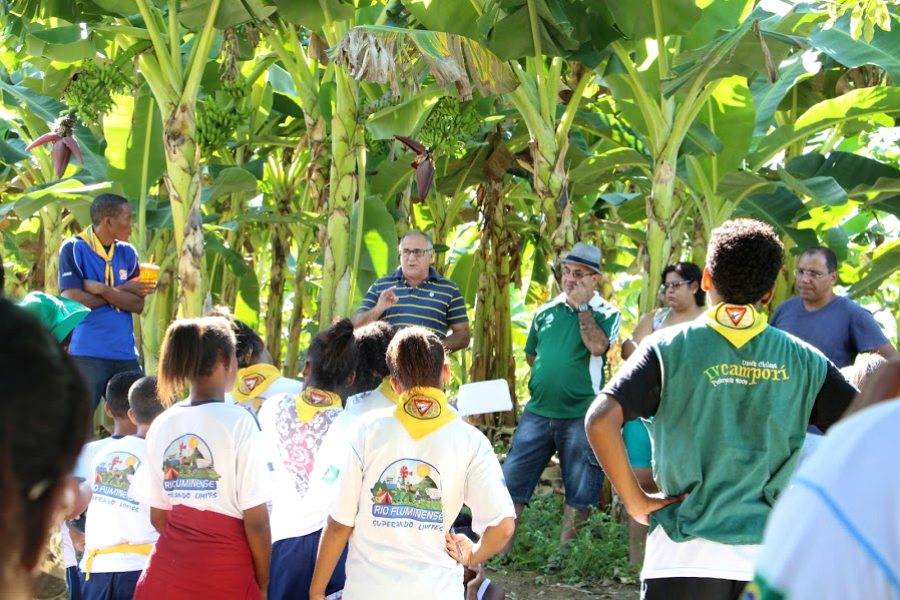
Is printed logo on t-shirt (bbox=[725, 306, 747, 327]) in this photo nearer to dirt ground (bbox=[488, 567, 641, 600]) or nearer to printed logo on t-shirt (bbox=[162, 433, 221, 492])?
printed logo on t-shirt (bbox=[162, 433, 221, 492])

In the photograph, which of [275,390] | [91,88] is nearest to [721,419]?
[275,390]

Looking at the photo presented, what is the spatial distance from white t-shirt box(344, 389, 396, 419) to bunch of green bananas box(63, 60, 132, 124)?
3736 millimetres

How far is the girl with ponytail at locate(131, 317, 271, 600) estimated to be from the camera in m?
3.16

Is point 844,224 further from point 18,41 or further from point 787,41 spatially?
point 18,41

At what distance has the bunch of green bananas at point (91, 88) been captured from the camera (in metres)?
6.45

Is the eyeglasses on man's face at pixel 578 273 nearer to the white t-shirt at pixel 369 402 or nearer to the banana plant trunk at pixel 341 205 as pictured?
the banana plant trunk at pixel 341 205

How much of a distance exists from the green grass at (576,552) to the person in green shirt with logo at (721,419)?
317cm

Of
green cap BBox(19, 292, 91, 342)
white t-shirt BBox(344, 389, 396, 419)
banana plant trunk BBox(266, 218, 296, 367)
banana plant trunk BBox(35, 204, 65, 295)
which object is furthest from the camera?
banana plant trunk BBox(266, 218, 296, 367)

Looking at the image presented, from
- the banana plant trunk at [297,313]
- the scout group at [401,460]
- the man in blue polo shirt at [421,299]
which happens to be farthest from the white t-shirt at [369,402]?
the banana plant trunk at [297,313]

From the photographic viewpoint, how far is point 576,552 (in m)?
5.93

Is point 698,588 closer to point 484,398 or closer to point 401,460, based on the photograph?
point 401,460

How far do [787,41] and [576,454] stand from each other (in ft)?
9.19

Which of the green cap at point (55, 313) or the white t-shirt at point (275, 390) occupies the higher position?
the green cap at point (55, 313)

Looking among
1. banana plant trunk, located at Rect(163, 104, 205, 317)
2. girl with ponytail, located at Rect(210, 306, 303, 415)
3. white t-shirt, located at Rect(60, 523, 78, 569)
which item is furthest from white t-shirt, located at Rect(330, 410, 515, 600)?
banana plant trunk, located at Rect(163, 104, 205, 317)
